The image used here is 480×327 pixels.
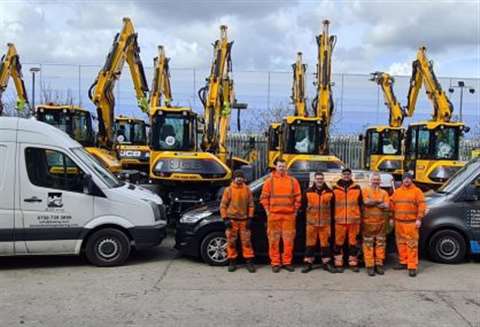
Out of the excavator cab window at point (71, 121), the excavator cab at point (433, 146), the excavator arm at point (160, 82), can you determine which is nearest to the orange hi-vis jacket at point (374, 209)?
the excavator cab at point (433, 146)

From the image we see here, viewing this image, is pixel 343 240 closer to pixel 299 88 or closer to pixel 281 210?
pixel 281 210

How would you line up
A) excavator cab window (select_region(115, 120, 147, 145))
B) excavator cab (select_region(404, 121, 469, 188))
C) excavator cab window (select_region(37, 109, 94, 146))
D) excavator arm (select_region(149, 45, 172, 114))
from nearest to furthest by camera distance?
excavator cab (select_region(404, 121, 469, 188))
excavator cab window (select_region(37, 109, 94, 146))
excavator arm (select_region(149, 45, 172, 114))
excavator cab window (select_region(115, 120, 147, 145))

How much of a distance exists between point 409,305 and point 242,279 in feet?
8.00

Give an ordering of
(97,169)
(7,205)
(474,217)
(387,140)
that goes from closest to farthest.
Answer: (7,205)
(97,169)
(474,217)
(387,140)

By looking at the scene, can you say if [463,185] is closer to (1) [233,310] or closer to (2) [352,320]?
(2) [352,320]

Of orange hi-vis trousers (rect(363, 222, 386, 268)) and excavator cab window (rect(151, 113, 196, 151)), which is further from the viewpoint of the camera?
excavator cab window (rect(151, 113, 196, 151))

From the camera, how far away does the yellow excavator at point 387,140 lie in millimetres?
23234

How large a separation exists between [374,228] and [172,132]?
8.09m

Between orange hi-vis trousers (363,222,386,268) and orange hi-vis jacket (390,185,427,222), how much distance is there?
0.33 metres

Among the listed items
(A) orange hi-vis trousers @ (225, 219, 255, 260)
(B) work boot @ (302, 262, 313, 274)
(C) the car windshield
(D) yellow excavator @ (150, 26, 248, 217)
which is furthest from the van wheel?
(C) the car windshield

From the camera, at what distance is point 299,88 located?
950 inches

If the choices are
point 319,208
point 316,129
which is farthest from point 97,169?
point 316,129

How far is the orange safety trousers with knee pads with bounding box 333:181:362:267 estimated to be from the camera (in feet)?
29.5

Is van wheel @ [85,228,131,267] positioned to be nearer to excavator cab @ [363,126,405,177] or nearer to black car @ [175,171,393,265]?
black car @ [175,171,393,265]
